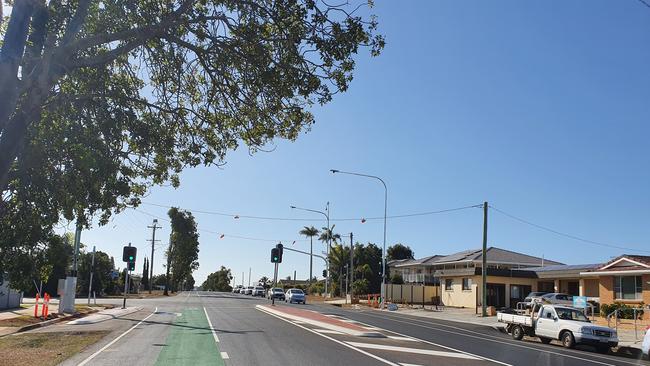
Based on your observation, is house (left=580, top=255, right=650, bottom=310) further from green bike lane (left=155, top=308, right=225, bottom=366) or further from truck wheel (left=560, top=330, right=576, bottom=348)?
green bike lane (left=155, top=308, right=225, bottom=366)

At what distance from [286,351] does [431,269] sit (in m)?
59.5

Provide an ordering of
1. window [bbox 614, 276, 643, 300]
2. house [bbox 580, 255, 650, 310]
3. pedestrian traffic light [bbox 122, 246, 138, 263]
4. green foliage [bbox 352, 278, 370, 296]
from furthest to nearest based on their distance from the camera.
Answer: green foliage [bbox 352, 278, 370, 296]
window [bbox 614, 276, 643, 300]
house [bbox 580, 255, 650, 310]
pedestrian traffic light [bbox 122, 246, 138, 263]

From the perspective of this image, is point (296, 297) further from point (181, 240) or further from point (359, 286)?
point (181, 240)

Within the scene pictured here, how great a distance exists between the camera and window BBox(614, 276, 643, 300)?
35947 millimetres

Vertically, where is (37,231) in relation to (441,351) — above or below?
above

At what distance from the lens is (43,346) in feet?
50.7

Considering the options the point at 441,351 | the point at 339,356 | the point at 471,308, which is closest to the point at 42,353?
the point at 339,356

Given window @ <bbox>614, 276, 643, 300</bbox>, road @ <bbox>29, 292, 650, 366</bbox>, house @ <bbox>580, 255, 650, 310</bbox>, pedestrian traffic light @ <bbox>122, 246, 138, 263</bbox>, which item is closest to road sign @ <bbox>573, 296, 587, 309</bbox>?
road @ <bbox>29, 292, 650, 366</bbox>

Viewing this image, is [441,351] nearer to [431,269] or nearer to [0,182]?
[0,182]

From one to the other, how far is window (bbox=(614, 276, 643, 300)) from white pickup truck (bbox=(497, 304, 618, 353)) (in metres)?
14.3

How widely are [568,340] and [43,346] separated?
721 inches

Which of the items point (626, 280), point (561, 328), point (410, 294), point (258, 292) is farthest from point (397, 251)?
point (561, 328)

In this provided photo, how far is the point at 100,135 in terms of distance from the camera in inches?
452

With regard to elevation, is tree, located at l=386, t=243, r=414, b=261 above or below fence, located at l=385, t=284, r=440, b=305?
above
